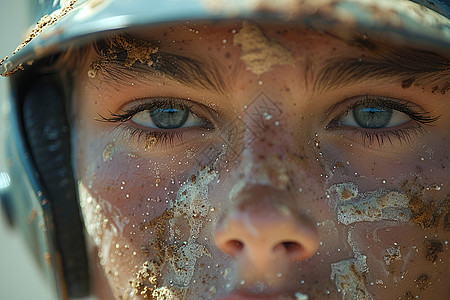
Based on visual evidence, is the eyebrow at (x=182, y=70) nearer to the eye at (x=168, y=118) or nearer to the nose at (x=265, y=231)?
the eye at (x=168, y=118)

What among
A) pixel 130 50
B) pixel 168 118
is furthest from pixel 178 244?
pixel 130 50

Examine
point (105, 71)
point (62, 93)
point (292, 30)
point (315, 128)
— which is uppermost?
point (62, 93)

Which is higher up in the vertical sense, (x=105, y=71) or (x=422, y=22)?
(x=105, y=71)

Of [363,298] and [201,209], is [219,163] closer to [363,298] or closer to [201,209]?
[201,209]

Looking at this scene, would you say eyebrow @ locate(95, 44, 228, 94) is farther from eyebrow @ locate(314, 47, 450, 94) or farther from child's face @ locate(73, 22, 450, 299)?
eyebrow @ locate(314, 47, 450, 94)

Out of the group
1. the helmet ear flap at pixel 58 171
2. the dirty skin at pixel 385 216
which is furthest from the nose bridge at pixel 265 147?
the helmet ear flap at pixel 58 171

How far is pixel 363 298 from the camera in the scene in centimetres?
90

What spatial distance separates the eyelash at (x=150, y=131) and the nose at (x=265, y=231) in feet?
0.72

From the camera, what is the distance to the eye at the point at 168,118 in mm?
1012

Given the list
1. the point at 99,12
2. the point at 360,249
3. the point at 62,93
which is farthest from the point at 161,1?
the point at 62,93

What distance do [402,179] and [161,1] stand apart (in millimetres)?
520

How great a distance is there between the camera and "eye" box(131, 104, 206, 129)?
1.01 metres

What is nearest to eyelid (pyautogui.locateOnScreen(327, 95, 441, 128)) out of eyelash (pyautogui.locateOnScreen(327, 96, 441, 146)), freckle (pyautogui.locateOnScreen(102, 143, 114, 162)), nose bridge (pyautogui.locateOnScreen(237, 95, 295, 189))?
eyelash (pyautogui.locateOnScreen(327, 96, 441, 146))

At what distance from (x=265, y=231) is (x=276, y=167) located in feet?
0.37
